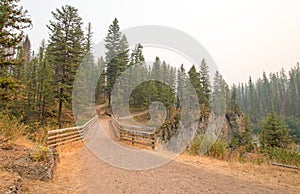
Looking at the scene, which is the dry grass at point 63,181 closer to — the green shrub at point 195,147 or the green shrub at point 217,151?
the green shrub at point 195,147

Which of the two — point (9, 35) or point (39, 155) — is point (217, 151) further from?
point (9, 35)

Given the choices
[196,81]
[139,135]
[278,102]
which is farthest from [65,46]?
[278,102]

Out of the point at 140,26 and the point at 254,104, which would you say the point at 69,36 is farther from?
the point at 254,104

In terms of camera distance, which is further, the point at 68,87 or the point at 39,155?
the point at 68,87

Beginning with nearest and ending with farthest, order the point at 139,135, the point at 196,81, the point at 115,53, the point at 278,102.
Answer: the point at 139,135 → the point at 115,53 → the point at 196,81 → the point at 278,102

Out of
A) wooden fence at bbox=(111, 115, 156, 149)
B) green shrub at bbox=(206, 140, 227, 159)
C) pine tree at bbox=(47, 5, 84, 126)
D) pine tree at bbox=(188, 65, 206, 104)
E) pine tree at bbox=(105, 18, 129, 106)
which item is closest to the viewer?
green shrub at bbox=(206, 140, 227, 159)

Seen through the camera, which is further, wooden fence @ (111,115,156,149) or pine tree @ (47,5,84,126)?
pine tree @ (47,5,84,126)

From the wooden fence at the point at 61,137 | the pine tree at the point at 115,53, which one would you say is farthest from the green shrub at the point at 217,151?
the pine tree at the point at 115,53

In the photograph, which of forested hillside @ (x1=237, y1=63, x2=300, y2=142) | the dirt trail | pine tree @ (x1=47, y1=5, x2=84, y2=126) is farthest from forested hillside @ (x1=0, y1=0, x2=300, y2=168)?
forested hillside @ (x1=237, y1=63, x2=300, y2=142)

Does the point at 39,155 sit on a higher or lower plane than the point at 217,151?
higher

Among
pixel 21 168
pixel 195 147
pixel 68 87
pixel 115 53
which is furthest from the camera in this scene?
pixel 115 53

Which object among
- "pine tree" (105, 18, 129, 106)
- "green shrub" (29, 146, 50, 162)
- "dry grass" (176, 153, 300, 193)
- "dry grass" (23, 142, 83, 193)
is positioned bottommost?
"dry grass" (23, 142, 83, 193)

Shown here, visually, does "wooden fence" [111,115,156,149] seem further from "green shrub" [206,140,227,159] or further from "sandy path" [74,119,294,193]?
"sandy path" [74,119,294,193]

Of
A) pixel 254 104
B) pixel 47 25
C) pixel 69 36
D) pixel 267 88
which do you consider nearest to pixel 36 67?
pixel 47 25
